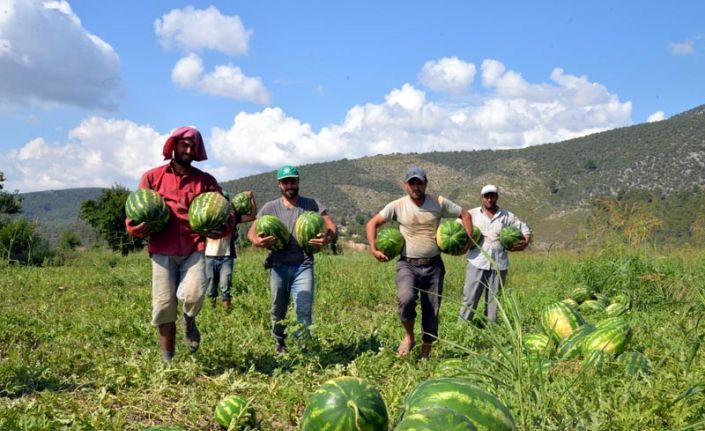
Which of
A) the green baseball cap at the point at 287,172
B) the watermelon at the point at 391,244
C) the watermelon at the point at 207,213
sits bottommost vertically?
the watermelon at the point at 391,244

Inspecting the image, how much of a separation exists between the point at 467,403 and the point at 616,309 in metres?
5.88

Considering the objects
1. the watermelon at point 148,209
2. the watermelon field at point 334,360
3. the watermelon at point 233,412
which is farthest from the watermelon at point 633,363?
the watermelon at point 148,209

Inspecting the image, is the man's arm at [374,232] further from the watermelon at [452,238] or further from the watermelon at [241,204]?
the watermelon at [241,204]

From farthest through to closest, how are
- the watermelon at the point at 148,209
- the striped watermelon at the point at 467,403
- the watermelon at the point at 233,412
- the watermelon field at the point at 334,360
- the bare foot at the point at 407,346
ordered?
the bare foot at the point at 407,346 < the watermelon at the point at 148,209 < the watermelon at the point at 233,412 < the watermelon field at the point at 334,360 < the striped watermelon at the point at 467,403

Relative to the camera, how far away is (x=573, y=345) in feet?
15.1

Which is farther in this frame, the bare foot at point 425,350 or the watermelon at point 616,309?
the watermelon at point 616,309

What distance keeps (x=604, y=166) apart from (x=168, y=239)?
73856 millimetres

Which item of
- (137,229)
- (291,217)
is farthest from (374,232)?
(137,229)

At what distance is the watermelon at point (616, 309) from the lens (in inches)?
281

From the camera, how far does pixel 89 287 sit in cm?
1069

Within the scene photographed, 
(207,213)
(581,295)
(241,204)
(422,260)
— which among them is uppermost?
(241,204)

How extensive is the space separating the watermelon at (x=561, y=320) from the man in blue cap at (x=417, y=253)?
108cm

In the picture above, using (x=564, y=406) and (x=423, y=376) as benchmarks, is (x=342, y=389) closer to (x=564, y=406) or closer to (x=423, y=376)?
(x=564, y=406)

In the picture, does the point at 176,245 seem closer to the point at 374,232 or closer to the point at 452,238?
the point at 374,232
